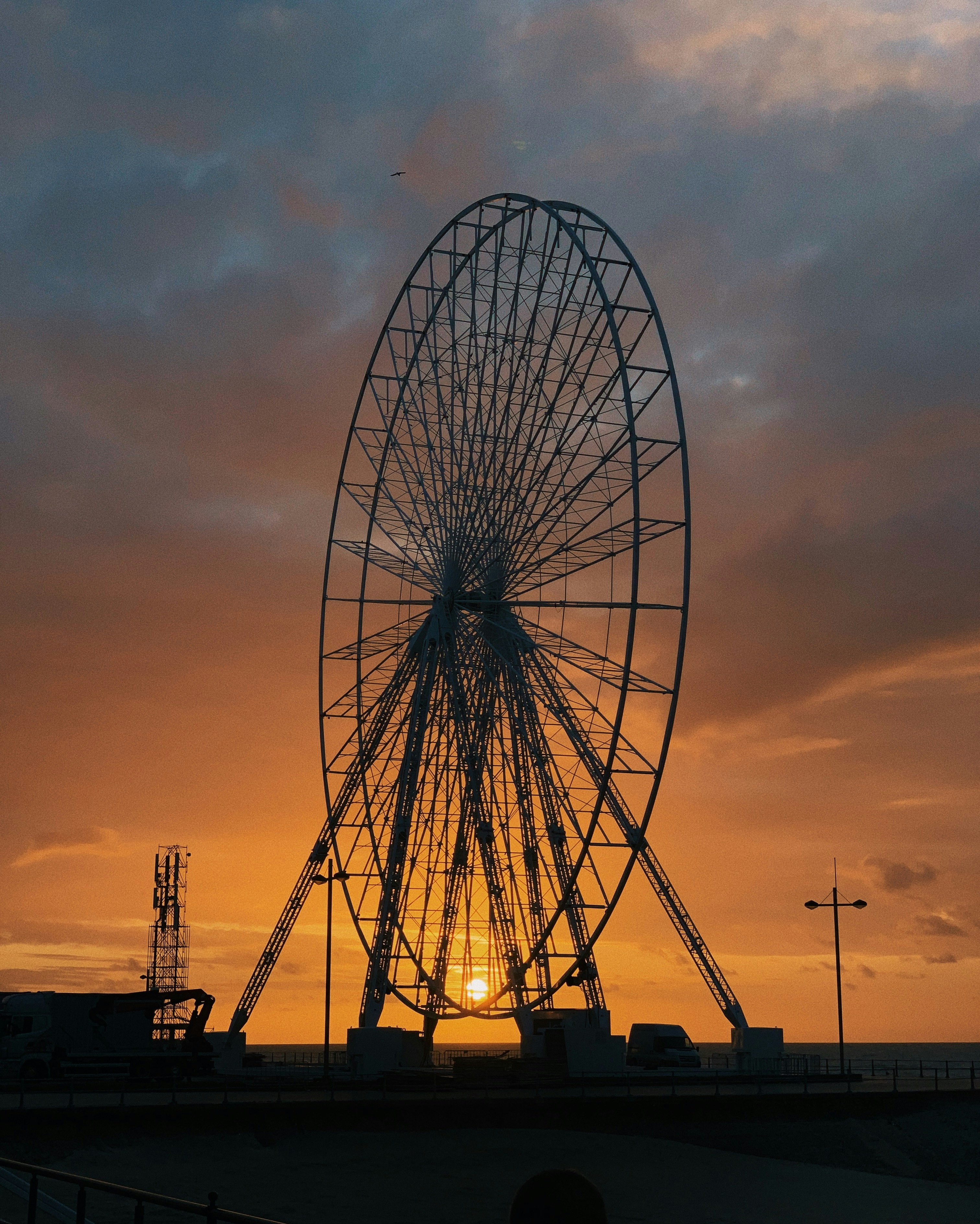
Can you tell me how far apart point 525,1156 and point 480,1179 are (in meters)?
2.44

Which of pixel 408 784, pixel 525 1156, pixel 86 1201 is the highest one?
pixel 408 784

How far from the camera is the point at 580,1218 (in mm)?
5367

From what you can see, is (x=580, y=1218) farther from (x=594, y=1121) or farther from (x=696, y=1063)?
(x=696, y=1063)

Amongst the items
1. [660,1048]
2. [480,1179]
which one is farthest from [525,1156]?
[660,1048]

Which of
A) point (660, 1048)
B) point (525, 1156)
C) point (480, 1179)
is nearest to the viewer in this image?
point (480, 1179)

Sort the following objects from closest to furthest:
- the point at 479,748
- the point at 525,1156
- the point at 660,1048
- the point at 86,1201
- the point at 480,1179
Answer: the point at 86,1201
the point at 480,1179
the point at 525,1156
the point at 479,748
the point at 660,1048

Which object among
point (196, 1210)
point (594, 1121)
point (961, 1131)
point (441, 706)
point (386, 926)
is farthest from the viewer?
point (386, 926)

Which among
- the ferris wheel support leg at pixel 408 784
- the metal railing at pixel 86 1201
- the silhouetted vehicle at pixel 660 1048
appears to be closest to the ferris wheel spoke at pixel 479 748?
the ferris wheel support leg at pixel 408 784

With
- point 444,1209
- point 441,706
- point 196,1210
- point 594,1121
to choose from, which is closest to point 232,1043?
point 441,706

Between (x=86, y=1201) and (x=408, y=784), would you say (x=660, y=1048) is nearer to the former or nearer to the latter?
(x=408, y=784)

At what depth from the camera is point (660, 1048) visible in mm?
53250

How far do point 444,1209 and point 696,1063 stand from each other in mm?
25717

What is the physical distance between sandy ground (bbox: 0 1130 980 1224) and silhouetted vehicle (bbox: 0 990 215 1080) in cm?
1339

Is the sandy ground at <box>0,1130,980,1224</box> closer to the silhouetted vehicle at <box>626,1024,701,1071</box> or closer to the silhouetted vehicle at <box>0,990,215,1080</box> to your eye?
the silhouetted vehicle at <box>0,990,215,1080</box>
